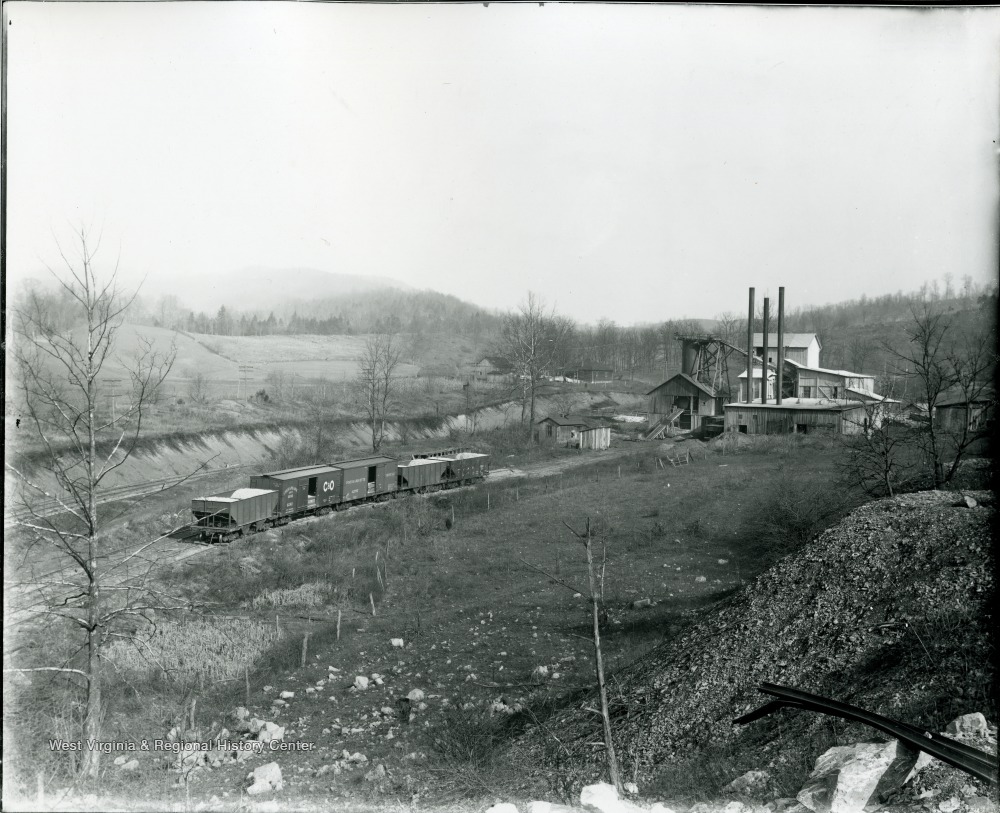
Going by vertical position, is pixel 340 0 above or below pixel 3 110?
above

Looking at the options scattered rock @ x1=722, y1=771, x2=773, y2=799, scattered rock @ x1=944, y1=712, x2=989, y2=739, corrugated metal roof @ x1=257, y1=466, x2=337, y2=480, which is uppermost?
scattered rock @ x1=944, y1=712, x2=989, y2=739

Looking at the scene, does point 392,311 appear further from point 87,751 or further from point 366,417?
point 87,751

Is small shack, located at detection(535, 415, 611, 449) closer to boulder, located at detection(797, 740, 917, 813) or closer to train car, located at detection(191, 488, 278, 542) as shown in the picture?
train car, located at detection(191, 488, 278, 542)

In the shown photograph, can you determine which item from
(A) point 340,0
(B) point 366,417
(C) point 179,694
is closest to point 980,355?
(A) point 340,0

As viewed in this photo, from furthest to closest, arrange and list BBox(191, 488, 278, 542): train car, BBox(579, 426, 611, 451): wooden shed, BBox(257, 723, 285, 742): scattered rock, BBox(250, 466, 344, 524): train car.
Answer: BBox(579, 426, 611, 451): wooden shed < BBox(250, 466, 344, 524): train car < BBox(191, 488, 278, 542): train car < BBox(257, 723, 285, 742): scattered rock

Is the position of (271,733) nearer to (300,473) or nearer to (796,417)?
(300,473)

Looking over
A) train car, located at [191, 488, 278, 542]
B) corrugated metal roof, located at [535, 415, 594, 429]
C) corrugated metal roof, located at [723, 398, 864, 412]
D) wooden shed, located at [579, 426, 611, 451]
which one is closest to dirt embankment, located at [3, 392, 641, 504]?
train car, located at [191, 488, 278, 542]
